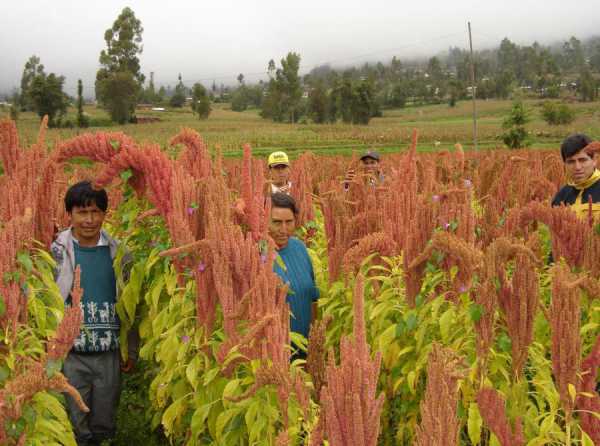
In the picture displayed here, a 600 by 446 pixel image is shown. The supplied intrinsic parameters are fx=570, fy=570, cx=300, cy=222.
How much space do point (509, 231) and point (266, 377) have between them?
5.10 ft

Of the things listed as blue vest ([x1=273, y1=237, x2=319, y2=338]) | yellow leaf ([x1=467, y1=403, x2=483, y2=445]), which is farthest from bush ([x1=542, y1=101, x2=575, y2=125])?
yellow leaf ([x1=467, y1=403, x2=483, y2=445])

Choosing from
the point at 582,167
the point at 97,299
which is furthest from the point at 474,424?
the point at 582,167

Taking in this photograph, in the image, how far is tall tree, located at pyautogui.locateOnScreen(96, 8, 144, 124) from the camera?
192 ft

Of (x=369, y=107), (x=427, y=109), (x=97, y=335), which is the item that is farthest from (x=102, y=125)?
(x=97, y=335)

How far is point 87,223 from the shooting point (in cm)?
312

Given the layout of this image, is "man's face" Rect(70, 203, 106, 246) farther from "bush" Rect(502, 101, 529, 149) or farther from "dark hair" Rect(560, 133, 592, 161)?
"bush" Rect(502, 101, 529, 149)

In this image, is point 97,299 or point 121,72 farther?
point 121,72

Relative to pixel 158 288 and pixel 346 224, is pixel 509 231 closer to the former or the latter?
pixel 346 224

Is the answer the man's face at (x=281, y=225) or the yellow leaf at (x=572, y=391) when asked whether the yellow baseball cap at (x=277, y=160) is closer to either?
the man's face at (x=281, y=225)

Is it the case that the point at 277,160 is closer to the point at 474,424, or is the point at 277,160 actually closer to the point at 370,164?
the point at 370,164

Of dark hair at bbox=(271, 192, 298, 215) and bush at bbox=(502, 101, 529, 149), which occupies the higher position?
bush at bbox=(502, 101, 529, 149)

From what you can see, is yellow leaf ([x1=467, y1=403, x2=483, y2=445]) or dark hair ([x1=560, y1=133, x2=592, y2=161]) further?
dark hair ([x1=560, y1=133, x2=592, y2=161])

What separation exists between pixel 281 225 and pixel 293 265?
0.23 m

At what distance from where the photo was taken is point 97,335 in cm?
321
